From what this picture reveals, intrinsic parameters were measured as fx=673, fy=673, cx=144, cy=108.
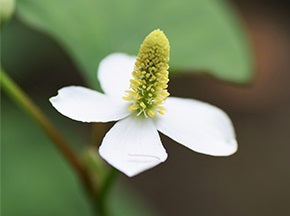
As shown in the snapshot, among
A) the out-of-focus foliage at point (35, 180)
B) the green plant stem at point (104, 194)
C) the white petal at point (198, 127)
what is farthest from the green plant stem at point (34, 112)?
the out-of-focus foliage at point (35, 180)

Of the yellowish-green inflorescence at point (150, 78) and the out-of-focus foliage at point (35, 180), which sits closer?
the yellowish-green inflorescence at point (150, 78)

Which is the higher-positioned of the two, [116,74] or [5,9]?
[5,9]

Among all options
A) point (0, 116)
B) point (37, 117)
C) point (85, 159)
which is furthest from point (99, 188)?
point (0, 116)

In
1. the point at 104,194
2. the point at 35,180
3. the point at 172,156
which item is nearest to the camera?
the point at 104,194

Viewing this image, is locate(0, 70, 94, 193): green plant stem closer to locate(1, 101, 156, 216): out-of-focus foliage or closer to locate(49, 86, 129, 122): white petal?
locate(49, 86, 129, 122): white petal

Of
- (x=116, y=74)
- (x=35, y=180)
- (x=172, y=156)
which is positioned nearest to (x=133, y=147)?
(x=116, y=74)

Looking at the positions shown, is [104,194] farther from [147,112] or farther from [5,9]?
[5,9]

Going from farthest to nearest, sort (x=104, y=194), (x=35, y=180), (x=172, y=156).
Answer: (x=172, y=156), (x=35, y=180), (x=104, y=194)

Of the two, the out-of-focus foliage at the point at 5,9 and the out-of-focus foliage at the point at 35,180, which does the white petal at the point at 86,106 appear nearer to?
the out-of-focus foliage at the point at 5,9
